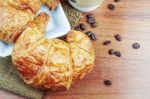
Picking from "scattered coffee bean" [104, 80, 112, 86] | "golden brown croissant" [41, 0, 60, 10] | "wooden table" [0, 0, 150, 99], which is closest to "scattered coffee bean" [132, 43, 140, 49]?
"wooden table" [0, 0, 150, 99]

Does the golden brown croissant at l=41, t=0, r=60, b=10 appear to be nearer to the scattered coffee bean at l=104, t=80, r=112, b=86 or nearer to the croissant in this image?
the croissant

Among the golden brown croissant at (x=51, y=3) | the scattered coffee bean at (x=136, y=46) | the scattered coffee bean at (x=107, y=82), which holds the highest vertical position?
the golden brown croissant at (x=51, y=3)

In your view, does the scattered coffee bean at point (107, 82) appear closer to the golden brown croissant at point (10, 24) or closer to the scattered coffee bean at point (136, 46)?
the scattered coffee bean at point (136, 46)

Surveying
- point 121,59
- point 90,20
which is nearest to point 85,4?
point 90,20

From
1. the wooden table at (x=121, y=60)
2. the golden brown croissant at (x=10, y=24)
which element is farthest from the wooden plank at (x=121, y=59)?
the golden brown croissant at (x=10, y=24)

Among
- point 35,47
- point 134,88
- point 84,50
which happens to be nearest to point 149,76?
point 134,88

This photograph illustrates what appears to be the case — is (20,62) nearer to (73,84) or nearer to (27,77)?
(27,77)
